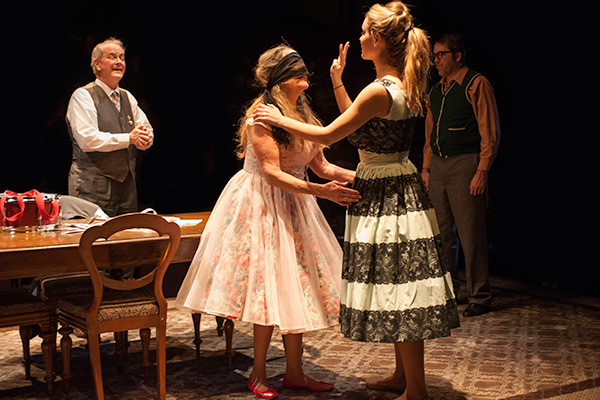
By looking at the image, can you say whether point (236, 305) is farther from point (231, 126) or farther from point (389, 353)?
point (231, 126)

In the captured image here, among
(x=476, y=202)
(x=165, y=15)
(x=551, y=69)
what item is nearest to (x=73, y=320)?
(x=476, y=202)

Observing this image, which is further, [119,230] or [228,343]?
[228,343]

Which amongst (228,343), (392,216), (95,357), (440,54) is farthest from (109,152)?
(392,216)

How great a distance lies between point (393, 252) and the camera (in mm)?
3037

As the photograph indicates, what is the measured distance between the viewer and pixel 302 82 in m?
3.41

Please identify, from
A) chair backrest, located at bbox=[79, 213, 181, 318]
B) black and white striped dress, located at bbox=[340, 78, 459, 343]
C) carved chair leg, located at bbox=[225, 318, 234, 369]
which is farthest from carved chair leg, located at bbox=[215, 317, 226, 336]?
black and white striped dress, located at bbox=[340, 78, 459, 343]

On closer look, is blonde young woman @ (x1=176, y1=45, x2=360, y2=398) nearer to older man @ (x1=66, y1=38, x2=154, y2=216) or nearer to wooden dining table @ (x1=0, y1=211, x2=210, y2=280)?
wooden dining table @ (x1=0, y1=211, x2=210, y2=280)

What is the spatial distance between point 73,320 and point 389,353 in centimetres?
174

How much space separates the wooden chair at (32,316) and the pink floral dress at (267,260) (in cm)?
60

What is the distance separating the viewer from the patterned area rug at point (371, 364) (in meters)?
3.54

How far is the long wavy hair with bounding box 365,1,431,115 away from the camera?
299 cm

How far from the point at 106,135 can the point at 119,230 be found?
5.57 ft

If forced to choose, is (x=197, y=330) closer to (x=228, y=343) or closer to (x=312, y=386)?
(x=228, y=343)

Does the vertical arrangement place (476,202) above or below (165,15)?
below
